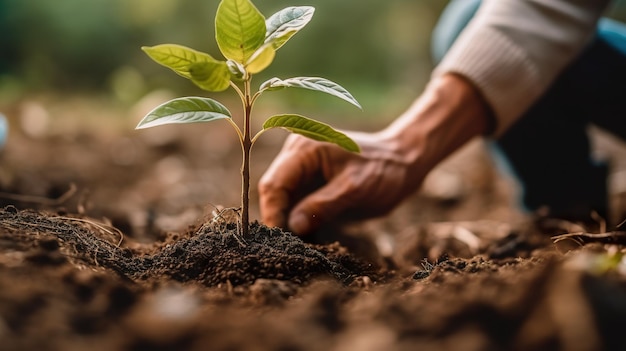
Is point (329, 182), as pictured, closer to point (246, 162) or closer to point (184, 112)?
point (246, 162)

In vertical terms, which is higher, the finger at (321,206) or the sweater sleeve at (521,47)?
the sweater sleeve at (521,47)

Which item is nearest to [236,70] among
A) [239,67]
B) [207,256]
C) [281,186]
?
[239,67]

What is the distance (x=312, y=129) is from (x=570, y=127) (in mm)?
1578

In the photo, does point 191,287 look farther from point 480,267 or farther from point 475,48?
point 475,48

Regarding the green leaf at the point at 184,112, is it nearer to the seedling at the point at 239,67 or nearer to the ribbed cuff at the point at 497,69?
the seedling at the point at 239,67

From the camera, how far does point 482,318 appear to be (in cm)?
69

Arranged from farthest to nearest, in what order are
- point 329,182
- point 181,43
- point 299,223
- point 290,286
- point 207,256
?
point 181,43
point 329,182
point 299,223
point 207,256
point 290,286

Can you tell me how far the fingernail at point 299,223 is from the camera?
60.3 inches

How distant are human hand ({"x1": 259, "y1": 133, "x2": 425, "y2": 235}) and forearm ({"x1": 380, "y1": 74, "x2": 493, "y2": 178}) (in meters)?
0.04

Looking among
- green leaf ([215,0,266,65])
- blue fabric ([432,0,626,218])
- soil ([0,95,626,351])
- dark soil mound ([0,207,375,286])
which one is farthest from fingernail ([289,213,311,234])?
blue fabric ([432,0,626,218])

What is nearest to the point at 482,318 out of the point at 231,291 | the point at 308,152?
the point at 231,291

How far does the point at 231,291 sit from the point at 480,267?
461 millimetres

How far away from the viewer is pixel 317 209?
155 centimetres

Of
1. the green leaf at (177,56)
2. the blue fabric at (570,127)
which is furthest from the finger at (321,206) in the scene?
the blue fabric at (570,127)
